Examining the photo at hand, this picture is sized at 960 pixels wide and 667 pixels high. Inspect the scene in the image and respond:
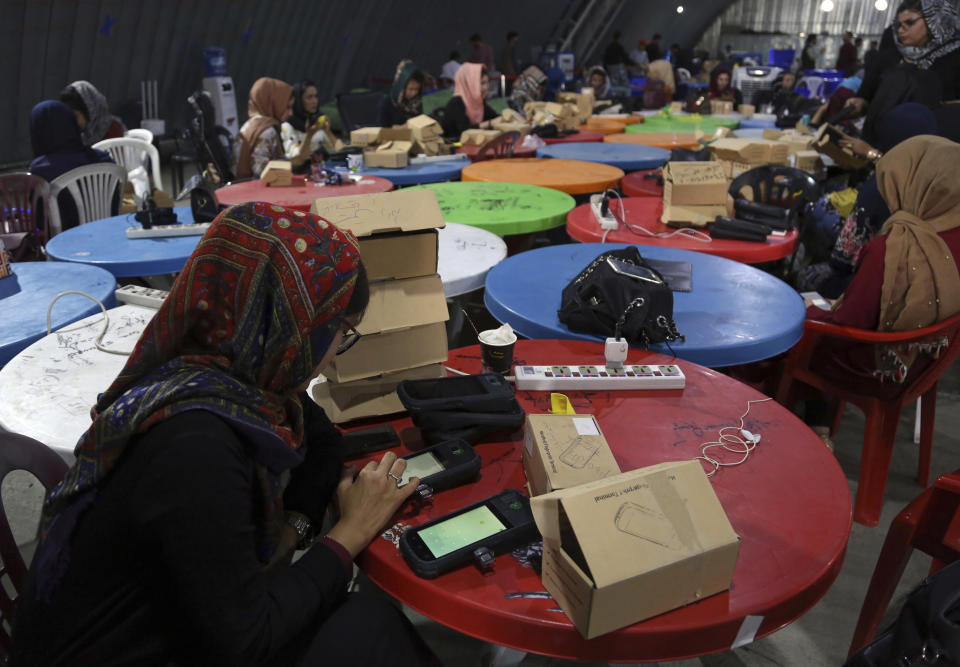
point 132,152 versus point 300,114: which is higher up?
point 300,114

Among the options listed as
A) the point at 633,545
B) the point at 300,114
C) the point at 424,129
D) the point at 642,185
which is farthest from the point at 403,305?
the point at 300,114

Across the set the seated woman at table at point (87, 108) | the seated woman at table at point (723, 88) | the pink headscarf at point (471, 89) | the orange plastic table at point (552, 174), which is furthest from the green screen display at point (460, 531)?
the seated woman at table at point (723, 88)

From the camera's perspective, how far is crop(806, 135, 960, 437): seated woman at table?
7.61 ft

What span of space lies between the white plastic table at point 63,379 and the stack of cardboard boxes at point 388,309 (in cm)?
66

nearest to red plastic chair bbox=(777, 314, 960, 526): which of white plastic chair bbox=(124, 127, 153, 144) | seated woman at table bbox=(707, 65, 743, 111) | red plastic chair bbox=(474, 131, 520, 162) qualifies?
red plastic chair bbox=(474, 131, 520, 162)

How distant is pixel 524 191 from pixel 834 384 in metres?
2.18

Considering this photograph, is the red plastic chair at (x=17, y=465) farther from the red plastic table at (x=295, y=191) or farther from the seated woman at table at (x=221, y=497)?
the red plastic table at (x=295, y=191)

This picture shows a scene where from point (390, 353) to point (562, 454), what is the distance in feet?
1.90

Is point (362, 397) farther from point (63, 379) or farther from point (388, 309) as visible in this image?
point (63, 379)

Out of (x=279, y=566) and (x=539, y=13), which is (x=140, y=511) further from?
(x=539, y=13)

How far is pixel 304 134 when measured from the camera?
19.0ft

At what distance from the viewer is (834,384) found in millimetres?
2637

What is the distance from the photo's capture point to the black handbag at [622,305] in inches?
78.8

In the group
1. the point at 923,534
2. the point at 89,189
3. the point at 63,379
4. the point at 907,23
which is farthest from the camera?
the point at 907,23
